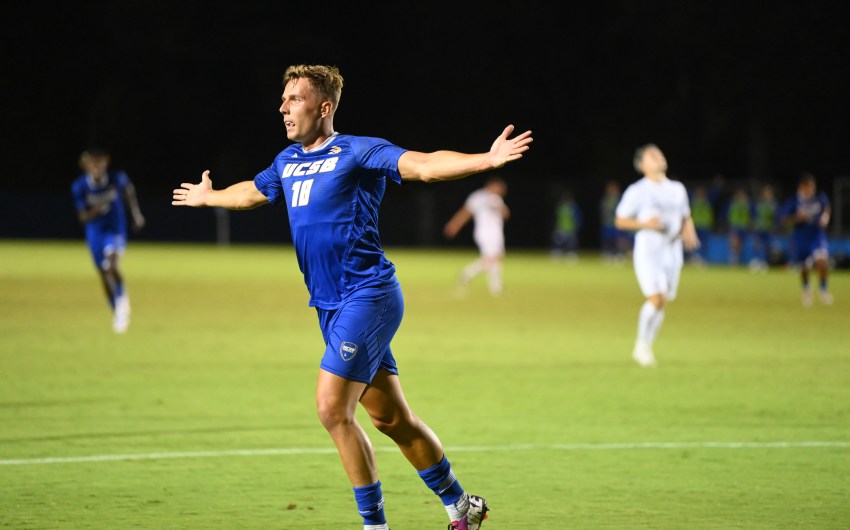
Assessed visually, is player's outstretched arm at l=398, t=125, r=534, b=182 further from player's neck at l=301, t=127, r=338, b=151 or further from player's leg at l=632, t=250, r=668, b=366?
player's leg at l=632, t=250, r=668, b=366

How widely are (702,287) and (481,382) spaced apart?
17.6m

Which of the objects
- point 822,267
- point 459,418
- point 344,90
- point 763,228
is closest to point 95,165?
point 459,418

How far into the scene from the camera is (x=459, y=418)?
11.3 metres

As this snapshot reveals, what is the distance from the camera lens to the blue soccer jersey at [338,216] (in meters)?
6.56

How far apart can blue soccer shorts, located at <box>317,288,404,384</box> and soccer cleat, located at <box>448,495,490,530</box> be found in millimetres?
896

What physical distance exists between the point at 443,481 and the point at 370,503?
0.51 meters

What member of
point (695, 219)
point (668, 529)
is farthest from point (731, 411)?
point (695, 219)

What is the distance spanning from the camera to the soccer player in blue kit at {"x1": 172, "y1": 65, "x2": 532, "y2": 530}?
646cm

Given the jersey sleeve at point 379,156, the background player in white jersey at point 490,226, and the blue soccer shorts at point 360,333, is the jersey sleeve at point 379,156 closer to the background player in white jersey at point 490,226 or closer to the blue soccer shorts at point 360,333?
the blue soccer shorts at point 360,333

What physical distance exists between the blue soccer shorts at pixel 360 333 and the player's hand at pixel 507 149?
3.28ft

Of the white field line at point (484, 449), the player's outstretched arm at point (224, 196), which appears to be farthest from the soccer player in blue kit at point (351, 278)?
the white field line at point (484, 449)

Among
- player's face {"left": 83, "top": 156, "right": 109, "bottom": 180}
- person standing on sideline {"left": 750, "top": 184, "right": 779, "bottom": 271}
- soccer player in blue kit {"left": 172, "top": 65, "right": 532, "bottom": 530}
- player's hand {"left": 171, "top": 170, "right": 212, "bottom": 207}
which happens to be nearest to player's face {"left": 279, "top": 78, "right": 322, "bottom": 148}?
soccer player in blue kit {"left": 172, "top": 65, "right": 532, "bottom": 530}

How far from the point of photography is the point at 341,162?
259 inches

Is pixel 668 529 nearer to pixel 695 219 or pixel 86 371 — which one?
pixel 86 371
